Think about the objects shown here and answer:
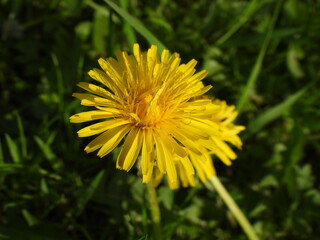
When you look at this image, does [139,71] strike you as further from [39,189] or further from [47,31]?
[47,31]

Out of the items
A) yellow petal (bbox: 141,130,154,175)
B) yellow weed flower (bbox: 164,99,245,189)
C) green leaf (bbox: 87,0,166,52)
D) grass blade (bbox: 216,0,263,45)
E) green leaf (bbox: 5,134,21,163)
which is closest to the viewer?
yellow petal (bbox: 141,130,154,175)

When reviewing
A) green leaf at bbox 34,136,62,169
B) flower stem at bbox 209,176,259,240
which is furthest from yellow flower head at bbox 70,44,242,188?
green leaf at bbox 34,136,62,169

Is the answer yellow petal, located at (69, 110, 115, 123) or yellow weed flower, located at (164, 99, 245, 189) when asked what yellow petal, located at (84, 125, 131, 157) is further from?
yellow weed flower, located at (164, 99, 245, 189)

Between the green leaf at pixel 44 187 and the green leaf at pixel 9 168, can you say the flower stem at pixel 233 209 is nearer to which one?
A: the green leaf at pixel 44 187

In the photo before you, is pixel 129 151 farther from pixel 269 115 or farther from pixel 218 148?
pixel 269 115

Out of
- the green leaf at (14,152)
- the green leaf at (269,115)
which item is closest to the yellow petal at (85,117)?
the green leaf at (14,152)

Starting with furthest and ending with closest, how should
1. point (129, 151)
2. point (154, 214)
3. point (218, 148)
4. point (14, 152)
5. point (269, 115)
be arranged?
point (269, 115) → point (14, 152) → point (218, 148) → point (154, 214) → point (129, 151)

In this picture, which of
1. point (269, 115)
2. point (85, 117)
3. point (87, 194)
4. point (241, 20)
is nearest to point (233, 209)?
point (269, 115)

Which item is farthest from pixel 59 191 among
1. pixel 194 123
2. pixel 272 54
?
pixel 272 54
